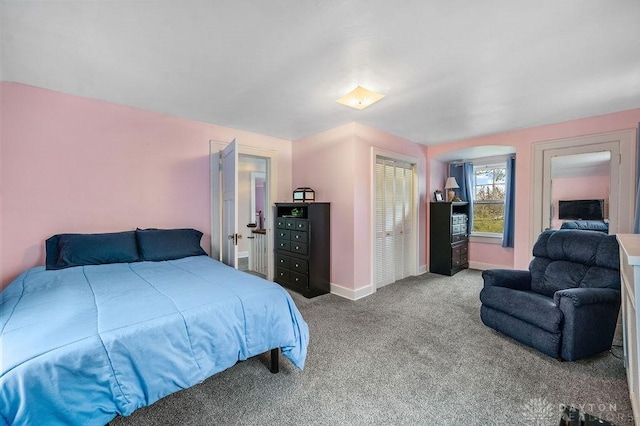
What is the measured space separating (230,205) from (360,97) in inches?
76.5

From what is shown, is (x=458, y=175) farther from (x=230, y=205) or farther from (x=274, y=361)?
(x=274, y=361)

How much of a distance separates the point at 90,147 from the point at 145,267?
4.96 ft

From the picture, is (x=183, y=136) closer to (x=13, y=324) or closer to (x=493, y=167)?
(x=13, y=324)

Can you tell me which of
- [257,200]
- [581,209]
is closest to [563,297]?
[581,209]

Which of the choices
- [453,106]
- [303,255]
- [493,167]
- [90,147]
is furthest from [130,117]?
[493,167]

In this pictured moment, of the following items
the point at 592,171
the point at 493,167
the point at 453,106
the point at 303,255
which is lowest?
the point at 303,255

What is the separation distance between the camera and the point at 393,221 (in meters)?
4.36

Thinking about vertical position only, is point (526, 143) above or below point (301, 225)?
above

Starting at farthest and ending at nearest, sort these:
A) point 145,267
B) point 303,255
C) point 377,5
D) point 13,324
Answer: point 303,255 < point 145,267 < point 377,5 < point 13,324

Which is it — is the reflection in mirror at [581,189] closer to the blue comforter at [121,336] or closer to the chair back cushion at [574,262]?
the chair back cushion at [574,262]

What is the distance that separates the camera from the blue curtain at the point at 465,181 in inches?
210

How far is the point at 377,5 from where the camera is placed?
4.94 ft

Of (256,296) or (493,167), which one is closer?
(256,296)

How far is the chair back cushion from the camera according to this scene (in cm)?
227
